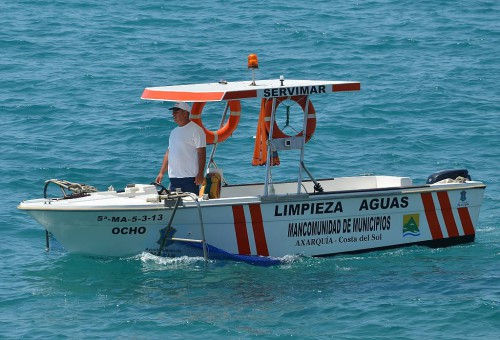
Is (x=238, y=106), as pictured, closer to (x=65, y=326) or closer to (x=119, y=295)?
(x=119, y=295)

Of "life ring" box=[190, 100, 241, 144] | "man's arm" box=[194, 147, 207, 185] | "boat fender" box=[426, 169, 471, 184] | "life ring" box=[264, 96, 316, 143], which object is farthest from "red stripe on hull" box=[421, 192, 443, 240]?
"man's arm" box=[194, 147, 207, 185]

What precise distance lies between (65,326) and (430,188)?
5.75m

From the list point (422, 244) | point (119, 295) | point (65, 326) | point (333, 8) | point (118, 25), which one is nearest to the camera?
point (65, 326)

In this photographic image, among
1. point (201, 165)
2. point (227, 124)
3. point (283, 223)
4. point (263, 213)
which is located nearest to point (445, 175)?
point (283, 223)

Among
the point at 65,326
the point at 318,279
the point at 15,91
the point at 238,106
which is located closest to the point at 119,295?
the point at 65,326

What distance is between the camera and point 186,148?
52.8 ft

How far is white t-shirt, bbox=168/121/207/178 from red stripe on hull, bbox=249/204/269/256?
107 centimetres

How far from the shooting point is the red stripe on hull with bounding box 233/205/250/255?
15617mm

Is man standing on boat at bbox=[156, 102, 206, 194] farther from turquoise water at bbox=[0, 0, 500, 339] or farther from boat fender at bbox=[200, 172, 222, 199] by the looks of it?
turquoise water at bbox=[0, 0, 500, 339]

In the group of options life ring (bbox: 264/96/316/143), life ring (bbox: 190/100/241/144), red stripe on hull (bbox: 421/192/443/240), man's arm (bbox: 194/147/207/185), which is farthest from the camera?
life ring (bbox: 190/100/241/144)

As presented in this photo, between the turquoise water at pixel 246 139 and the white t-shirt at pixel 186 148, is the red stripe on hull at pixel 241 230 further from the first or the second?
the white t-shirt at pixel 186 148

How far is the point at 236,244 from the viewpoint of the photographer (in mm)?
15773

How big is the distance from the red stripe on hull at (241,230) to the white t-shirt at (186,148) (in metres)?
0.95

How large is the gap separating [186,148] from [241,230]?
4.50 feet
